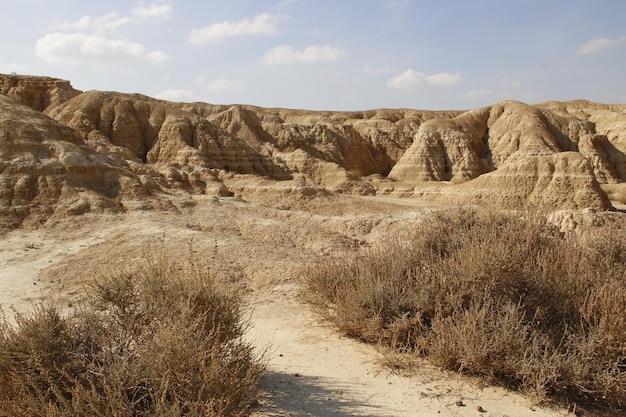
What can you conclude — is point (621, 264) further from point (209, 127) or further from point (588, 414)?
point (209, 127)

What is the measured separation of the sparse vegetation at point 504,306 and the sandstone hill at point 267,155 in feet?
21.2

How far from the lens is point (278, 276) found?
9.11 m

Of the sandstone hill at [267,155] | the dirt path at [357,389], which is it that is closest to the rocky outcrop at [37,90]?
the sandstone hill at [267,155]

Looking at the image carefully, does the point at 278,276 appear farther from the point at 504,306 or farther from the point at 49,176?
the point at 49,176

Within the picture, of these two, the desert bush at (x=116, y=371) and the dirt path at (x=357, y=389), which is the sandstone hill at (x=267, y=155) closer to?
the dirt path at (x=357, y=389)

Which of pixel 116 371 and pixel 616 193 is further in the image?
pixel 616 193

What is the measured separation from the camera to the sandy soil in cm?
443

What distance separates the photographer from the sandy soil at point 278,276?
443cm

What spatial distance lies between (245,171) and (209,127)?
5.02 metres

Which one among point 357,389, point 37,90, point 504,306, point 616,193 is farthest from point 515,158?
point 37,90

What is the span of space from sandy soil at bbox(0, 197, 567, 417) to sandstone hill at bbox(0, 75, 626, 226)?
1.82 m

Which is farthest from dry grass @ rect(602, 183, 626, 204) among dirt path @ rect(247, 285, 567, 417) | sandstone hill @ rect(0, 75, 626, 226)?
dirt path @ rect(247, 285, 567, 417)

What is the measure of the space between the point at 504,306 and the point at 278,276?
4887mm

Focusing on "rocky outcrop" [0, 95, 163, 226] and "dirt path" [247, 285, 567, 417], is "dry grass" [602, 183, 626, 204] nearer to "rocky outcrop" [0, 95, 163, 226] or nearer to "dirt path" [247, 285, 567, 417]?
"rocky outcrop" [0, 95, 163, 226]
